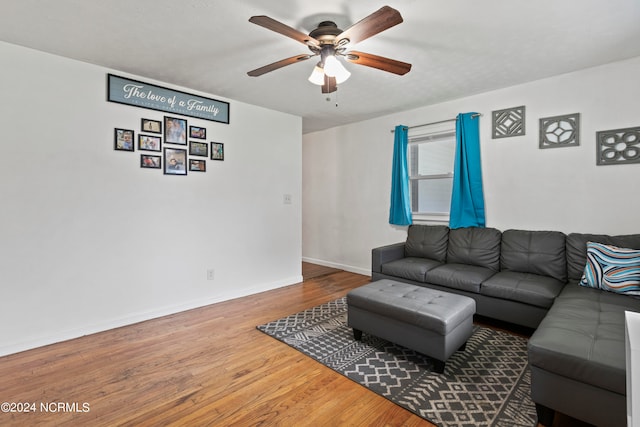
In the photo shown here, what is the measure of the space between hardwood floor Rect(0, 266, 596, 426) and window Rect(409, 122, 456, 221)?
2.77 metres

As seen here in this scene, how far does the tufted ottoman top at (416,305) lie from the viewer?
2.15 m

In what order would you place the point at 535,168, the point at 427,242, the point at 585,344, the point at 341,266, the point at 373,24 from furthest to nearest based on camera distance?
the point at 341,266
the point at 427,242
the point at 535,168
the point at 373,24
the point at 585,344

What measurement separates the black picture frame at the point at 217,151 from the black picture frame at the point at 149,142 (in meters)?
0.58

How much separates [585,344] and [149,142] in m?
3.80

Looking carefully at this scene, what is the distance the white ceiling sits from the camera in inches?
79.1

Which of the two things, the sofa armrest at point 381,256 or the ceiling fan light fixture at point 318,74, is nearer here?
the ceiling fan light fixture at point 318,74

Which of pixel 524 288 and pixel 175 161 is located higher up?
pixel 175 161

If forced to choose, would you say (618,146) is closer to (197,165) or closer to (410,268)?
(410,268)

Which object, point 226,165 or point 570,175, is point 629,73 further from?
point 226,165

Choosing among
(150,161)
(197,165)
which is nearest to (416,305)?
(197,165)

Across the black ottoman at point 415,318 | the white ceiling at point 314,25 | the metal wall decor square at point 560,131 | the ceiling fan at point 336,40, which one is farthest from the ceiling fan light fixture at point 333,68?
the metal wall decor square at point 560,131

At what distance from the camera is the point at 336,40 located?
2068mm

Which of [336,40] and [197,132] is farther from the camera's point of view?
[197,132]

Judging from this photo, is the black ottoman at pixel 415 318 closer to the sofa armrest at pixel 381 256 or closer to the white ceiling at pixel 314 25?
the sofa armrest at pixel 381 256
